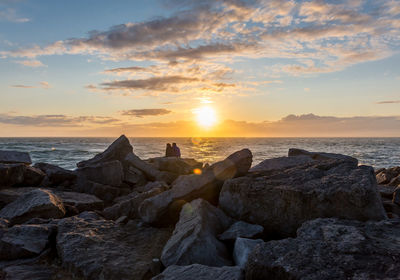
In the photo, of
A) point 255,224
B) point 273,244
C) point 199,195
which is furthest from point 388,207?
point 273,244

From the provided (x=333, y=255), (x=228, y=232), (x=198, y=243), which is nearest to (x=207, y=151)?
(x=228, y=232)

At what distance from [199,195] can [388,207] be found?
438cm

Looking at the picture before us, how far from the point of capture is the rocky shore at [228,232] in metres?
3.28

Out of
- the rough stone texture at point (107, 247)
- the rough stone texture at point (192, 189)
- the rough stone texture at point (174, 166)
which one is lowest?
the rough stone texture at point (107, 247)

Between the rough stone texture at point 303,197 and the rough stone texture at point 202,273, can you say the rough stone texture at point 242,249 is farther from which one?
the rough stone texture at point 303,197

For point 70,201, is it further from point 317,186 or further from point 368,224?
point 368,224

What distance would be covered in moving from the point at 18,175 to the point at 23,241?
591 cm

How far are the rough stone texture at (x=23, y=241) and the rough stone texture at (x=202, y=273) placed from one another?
297 cm

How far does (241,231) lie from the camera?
202 inches

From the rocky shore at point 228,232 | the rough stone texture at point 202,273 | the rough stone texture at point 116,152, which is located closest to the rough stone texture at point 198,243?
the rocky shore at point 228,232

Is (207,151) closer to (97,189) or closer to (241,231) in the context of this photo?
(97,189)

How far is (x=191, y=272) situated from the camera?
3711mm

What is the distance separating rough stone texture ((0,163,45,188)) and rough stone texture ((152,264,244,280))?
8.60 meters

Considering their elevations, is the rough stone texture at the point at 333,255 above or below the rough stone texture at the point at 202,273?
above
